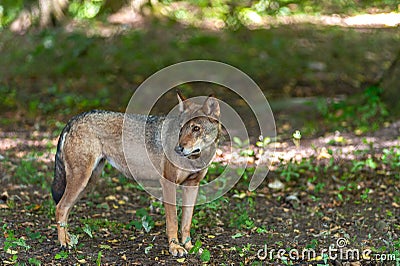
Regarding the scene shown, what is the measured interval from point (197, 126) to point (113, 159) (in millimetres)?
1117

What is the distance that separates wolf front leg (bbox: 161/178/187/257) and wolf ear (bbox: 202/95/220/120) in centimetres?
80

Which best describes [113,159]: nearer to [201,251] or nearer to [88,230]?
[88,230]

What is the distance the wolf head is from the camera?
5.87 metres

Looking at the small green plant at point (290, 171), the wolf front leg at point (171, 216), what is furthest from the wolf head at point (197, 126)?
the small green plant at point (290, 171)

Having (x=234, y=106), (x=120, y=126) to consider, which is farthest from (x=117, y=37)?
(x=120, y=126)

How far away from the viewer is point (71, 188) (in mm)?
6352

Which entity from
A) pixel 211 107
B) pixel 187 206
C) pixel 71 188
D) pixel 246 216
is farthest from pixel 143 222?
pixel 211 107

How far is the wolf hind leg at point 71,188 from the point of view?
6.34 m

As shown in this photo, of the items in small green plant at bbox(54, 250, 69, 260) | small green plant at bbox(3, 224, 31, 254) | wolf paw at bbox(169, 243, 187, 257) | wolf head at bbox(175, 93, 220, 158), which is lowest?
wolf paw at bbox(169, 243, 187, 257)

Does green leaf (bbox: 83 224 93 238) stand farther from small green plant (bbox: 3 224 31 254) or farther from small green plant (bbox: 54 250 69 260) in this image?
small green plant (bbox: 3 224 31 254)

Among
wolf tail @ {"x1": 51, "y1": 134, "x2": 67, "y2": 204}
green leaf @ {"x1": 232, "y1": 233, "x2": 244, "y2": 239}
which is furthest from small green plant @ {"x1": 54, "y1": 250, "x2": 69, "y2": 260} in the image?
green leaf @ {"x1": 232, "y1": 233, "x2": 244, "y2": 239}

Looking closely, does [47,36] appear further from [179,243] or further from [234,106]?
[179,243]

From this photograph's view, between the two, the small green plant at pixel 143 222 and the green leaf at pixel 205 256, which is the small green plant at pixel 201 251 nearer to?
the green leaf at pixel 205 256

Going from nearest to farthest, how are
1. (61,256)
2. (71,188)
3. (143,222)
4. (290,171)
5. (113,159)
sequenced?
(61,256) → (71,188) → (113,159) → (143,222) → (290,171)
